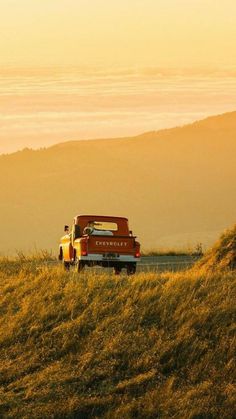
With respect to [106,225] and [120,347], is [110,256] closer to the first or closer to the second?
[106,225]

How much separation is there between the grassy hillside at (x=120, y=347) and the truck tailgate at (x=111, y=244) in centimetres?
619

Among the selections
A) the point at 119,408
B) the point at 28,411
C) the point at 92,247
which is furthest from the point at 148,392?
the point at 92,247

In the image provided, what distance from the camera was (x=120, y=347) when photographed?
910 inches

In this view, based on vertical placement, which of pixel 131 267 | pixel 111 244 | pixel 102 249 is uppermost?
pixel 111 244

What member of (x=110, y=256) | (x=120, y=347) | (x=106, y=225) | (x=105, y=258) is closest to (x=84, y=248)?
(x=105, y=258)

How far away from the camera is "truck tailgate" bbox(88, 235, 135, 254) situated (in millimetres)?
34656

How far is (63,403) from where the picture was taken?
21.0 m

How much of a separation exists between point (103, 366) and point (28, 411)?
2253mm

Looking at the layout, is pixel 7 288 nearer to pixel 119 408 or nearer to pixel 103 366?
pixel 103 366

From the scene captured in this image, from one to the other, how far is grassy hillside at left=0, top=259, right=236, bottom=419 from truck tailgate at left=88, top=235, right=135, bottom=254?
20.3 ft

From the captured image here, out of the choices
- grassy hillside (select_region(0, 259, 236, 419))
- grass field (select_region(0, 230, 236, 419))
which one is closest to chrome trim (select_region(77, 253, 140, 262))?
grass field (select_region(0, 230, 236, 419))

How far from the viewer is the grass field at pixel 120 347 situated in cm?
2088

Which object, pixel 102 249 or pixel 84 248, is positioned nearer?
pixel 84 248

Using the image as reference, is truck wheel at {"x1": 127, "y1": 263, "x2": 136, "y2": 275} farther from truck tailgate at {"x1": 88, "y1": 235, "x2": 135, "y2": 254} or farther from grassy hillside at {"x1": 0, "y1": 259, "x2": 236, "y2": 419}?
grassy hillside at {"x1": 0, "y1": 259, "x2": 236, "y2": 419}
